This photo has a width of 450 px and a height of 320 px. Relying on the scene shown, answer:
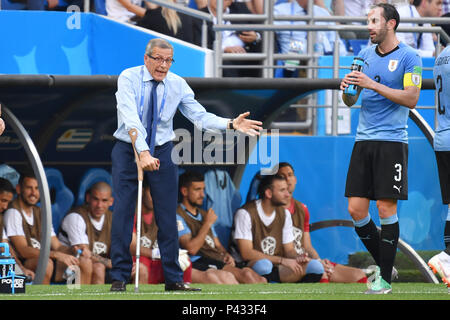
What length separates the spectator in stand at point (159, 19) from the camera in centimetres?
1259

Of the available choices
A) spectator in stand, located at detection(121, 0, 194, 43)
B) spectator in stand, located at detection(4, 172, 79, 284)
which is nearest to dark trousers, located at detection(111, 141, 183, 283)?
spectator in stand, located at detection(4, 172, 79, 284)

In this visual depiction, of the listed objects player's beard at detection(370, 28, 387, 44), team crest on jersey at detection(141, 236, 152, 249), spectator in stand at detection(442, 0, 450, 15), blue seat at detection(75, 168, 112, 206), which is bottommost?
team crest on jersey at detection(141, 236, 152, 249)

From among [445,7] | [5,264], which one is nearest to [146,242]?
[5,264]

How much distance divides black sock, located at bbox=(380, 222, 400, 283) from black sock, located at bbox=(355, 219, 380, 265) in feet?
0.54

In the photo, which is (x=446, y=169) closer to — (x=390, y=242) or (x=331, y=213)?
(x=390, y=242)

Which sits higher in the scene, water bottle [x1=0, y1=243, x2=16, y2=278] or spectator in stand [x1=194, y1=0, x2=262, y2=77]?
spectator in stand [x1=194, y1=0, x2=262, y2=77]

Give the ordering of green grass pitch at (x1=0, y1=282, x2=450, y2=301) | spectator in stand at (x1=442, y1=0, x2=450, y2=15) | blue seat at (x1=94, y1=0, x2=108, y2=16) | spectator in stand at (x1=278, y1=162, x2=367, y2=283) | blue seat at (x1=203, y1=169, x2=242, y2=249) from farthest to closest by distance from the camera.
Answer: spectator in stand at (x1=442, y1=0, x2=450, y2=15) → blue seat at (x1=94, y1=0, x2=108, y2=16) → blue seat at (x1=203, y1=169, x2=242, y2=249) → spectator in stand at (x1=278, y1=162, x2=367, y2=283) → green grass pitch at (x1=0, y1=282, x2=450, y2=301)

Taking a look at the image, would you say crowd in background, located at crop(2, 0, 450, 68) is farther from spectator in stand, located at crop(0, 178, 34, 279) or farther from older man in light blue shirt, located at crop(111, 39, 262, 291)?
older man in light blue shirt, located at crop(111, 39, 262, 291)

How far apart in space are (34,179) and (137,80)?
117 inches

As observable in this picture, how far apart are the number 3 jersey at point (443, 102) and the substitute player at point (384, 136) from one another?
1.54 feet

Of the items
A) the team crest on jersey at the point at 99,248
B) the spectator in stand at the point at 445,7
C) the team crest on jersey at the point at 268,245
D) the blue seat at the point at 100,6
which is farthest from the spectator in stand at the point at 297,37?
the team crest on jersey at the point at 99,248

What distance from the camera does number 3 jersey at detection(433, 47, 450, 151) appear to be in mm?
8477

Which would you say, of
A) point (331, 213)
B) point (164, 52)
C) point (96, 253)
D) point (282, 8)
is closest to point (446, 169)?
point (164, 52)

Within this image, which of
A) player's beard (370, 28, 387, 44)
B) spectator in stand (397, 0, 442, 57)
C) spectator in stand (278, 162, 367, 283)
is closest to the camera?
player's beard (370, 28, 387, 44)
